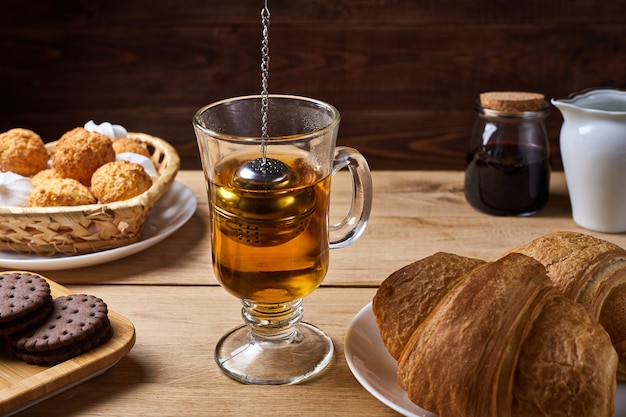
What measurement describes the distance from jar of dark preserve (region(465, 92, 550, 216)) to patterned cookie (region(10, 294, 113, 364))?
811mm

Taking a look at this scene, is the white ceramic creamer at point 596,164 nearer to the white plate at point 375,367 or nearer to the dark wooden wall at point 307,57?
the white plate at point 375,367

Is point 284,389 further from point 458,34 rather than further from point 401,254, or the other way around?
point 458,34

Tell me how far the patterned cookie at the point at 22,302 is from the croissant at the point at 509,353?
459 mm

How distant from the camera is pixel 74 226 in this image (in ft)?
4.15

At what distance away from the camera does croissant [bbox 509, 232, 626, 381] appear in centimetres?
94

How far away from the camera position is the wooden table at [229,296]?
0.94 meters

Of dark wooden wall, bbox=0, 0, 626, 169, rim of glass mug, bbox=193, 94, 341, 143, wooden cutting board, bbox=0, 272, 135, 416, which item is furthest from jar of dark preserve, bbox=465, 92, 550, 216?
dark wooden wall, bbox=0, 0, 626, 169

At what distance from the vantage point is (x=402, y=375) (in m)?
0.87

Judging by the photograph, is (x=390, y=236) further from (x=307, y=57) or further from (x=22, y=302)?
(x=307, y=57)

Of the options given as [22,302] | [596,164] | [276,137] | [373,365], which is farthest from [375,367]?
[596,164]

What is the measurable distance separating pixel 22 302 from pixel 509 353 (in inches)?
23.1

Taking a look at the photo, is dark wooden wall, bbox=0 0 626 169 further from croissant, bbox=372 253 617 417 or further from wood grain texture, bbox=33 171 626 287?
croissant, bbox=372 253 617 417

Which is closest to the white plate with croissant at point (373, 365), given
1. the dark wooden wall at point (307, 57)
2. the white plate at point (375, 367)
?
the white plate at point (375, 367)

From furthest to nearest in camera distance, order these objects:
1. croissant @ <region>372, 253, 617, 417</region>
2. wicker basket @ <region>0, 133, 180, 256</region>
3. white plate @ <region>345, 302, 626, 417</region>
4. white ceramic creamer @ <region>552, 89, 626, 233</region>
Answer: white ceramic creamer @ <region>552, 89, 626, 233</region>, wicker basket @ <region>0, 133, 180, 256</region>, white plate @ <region>345, 302, 626, 417</region>, croissant @ <region>372, 253, 617, 417</region>
